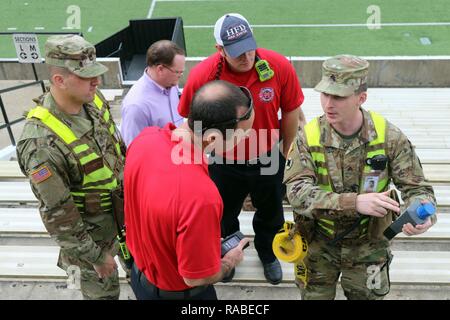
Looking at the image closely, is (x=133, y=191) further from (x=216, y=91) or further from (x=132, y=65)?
(x=132, y=65)

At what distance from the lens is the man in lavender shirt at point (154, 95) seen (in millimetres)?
3273

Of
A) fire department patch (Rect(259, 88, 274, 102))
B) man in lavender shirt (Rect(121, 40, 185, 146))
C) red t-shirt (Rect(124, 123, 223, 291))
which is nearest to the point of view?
red t-shirt (Rect(124, 123, 223, 291))

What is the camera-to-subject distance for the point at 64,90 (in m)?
2.50

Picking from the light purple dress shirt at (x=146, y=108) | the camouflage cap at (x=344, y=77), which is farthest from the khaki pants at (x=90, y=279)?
the camouflage cap at (x=344, y=77)

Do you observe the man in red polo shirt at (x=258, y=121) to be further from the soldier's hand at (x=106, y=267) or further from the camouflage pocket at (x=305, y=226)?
the soldier's hand at (x=106, y=267)

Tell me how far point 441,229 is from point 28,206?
3970 millimetres

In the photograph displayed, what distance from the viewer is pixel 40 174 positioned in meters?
2.32

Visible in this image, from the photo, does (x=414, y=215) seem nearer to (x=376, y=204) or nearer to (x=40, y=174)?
(x=376, y=204)

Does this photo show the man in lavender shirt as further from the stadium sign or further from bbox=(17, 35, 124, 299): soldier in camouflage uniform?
the stadium sign

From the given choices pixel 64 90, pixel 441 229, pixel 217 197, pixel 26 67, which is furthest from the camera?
pixel 26 67

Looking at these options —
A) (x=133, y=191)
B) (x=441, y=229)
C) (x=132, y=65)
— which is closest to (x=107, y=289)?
(x=133, y=191)

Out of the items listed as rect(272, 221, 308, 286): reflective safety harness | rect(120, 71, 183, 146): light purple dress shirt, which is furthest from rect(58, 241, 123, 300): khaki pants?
rect(272, 221, 308, 286): reflective safety harness

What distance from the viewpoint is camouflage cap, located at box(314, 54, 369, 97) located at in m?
2.30

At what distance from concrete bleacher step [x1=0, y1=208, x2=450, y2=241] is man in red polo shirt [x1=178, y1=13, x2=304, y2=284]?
562 mm
